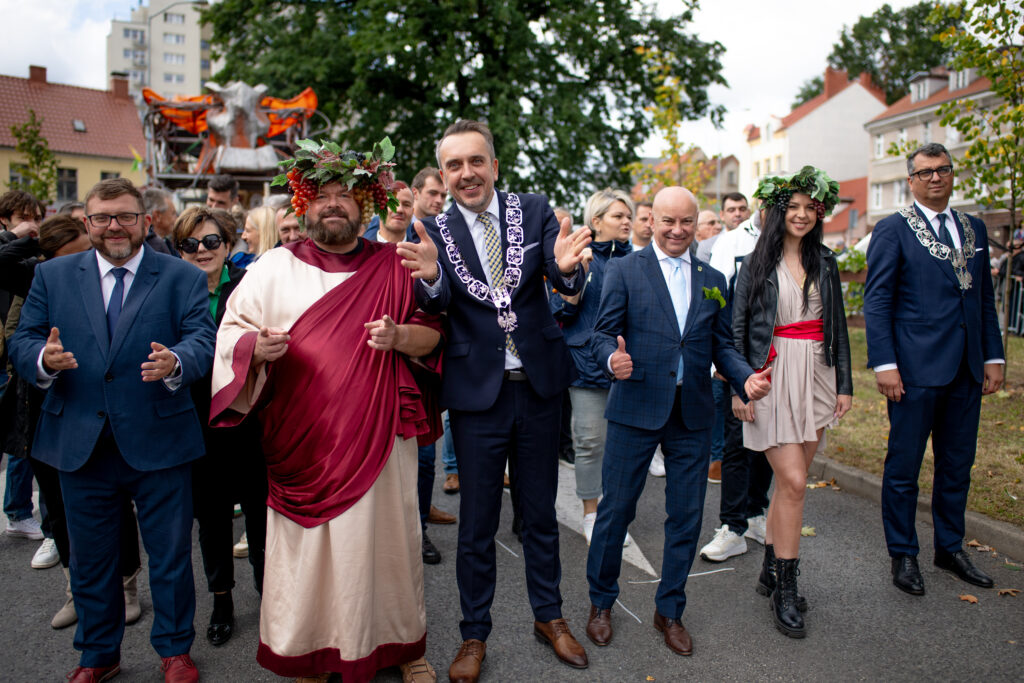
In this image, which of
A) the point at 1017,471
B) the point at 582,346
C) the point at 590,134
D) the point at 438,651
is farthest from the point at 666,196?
the point at 590,134

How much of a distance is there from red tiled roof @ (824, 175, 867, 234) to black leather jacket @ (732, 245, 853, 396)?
1833 inches

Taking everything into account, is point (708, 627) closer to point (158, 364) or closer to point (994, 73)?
point (158, 364)

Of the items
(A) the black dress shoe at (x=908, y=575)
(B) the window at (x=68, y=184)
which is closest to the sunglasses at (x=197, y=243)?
(A) the black dress shoe at (x=908, y=575)

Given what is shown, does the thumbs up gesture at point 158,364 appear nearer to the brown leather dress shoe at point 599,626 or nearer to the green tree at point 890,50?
the brown leather dress shoe at point 599,626

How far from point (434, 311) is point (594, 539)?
1481 mm

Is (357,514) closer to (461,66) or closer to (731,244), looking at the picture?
(731,244)

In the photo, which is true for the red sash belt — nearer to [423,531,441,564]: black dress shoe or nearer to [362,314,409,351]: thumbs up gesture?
[362,314,409,351]: thumbs up gesture

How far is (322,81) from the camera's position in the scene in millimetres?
18609

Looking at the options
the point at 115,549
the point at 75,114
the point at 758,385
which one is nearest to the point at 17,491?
the point at 115,549

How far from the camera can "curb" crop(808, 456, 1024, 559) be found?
4.72 metres

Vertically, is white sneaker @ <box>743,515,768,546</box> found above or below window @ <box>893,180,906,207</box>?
below

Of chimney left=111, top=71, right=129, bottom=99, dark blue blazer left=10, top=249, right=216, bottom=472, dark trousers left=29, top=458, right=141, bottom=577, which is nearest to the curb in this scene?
dark blue blazer left=10, top=249, right=216, bottom=472

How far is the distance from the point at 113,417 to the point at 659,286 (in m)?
2.67

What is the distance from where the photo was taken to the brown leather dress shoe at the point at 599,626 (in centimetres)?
370
